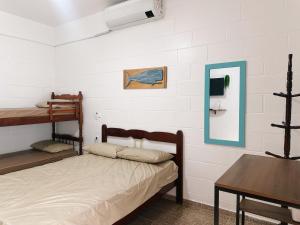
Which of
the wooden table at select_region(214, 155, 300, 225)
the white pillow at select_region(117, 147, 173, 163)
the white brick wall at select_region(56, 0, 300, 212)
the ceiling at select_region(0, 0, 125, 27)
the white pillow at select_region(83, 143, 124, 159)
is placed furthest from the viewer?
the ceiling at select_region(0, 0, 125, 27)

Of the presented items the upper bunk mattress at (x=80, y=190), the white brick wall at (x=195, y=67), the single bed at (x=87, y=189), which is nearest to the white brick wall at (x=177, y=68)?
the white brick wall at (x=195, y=67)

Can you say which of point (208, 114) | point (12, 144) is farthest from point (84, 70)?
point (208, 114)

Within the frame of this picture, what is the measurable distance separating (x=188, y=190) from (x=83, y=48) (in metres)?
2.67

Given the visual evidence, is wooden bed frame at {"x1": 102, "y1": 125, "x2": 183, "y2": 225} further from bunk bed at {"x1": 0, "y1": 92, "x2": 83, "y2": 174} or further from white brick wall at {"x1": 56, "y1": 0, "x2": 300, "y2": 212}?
bunk bed at {"x1": 0, "y1": 92, "x2": 83, "y2": 174}

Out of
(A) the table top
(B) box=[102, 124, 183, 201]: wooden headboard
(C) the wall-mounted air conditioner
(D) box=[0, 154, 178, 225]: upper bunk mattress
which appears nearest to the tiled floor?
(B) box=[102, 124, 183, 201]: wooden headboard

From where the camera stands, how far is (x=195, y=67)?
2.56 meters

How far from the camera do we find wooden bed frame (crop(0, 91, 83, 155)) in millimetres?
2787

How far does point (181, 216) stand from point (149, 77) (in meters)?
1.71

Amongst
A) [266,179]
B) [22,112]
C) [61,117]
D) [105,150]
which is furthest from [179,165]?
[22,112]

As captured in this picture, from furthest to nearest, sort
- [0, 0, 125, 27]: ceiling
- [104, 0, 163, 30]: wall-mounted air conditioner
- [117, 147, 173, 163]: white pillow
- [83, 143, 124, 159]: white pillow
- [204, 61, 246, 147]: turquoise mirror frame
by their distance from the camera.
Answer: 1. [0, 0, 125, 27]: ceiling
2. [83, 143, 124, 159]: white pillow
3. [104, 0, 163, 30]: wall-mounted air conditioner
4. [117, 147, 173, 163]: white pillow
5. [204, 61, 246, 147]: turquoise mirror frame

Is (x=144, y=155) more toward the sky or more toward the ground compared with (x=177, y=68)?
more toward the ground

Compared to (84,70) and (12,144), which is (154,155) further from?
(12,144)

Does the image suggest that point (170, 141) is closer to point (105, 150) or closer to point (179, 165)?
point (179, 165)

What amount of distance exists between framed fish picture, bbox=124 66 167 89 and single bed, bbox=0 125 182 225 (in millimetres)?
644
